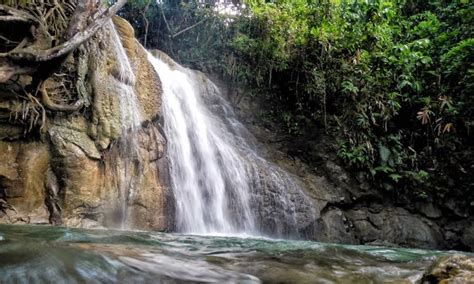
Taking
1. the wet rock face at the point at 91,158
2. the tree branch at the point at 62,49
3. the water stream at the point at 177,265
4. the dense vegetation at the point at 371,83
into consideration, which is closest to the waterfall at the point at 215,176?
the wet rock face at the point at 91,158

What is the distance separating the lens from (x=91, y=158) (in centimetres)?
560

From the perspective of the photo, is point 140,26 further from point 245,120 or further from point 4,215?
point 4,215

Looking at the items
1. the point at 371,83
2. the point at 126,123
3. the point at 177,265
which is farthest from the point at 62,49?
the point at 371,83

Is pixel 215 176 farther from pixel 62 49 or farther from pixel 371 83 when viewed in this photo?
pixel 371 83

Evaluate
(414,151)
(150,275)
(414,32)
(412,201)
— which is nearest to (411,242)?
(412,201)

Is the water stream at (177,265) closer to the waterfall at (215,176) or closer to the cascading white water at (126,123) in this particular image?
the cascading white water at (126,123)

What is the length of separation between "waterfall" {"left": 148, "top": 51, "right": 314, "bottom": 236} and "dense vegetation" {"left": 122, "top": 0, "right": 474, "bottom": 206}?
1800 millimetres

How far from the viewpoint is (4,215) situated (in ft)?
15.9

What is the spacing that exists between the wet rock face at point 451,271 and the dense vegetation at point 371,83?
260 inches

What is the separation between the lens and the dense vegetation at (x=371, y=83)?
9.34m

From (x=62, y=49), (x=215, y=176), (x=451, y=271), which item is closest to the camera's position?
(x=451, y=271)

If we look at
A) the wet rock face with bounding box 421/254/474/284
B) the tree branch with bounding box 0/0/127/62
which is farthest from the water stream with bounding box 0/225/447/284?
the tree branch with bounding box 0/0/127/62

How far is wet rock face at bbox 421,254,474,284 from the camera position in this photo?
247cm

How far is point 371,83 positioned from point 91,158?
677cm
